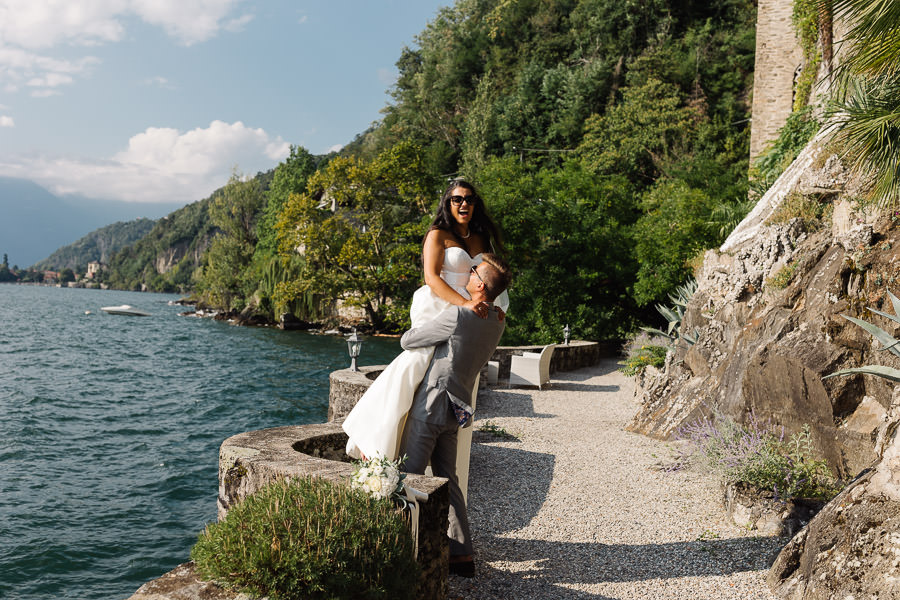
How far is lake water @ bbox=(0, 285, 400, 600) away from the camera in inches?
251

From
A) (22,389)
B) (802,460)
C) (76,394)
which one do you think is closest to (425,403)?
(802,460)

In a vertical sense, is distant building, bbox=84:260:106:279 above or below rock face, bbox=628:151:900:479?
above

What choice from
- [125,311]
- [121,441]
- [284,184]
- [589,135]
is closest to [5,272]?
[125,311]

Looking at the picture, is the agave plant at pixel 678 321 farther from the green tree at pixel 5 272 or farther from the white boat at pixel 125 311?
the green tree at pixel 5 272

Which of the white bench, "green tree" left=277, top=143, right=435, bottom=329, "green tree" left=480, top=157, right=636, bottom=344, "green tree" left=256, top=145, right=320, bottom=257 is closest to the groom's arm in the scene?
the white bench

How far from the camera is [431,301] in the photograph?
347 centimetres

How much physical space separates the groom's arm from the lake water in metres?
4.34

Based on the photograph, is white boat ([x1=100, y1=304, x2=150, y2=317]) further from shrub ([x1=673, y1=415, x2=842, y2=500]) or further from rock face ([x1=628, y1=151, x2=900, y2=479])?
shrub ([x1=673, y1=415, x2=842, y2=500])

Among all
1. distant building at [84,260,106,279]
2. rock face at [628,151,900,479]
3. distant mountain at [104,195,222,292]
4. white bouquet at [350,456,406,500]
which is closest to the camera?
white bouquet at [350,456,406,500]

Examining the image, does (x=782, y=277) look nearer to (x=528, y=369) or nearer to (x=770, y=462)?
(x=770, y=462)

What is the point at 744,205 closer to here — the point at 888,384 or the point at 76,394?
the point at 888,384

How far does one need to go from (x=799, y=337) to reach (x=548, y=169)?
932 inches

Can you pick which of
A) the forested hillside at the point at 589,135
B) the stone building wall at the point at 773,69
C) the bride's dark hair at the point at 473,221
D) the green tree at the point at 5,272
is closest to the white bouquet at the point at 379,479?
the bride's dark hair at the point at 473,221

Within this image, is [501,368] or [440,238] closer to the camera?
[440,238]
